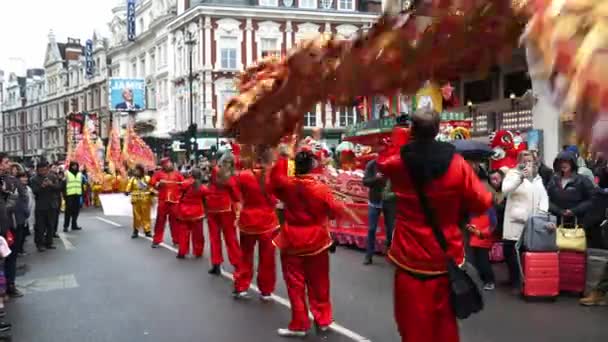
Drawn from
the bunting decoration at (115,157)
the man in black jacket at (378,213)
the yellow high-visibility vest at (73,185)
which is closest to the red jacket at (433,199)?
the man in black jacket at (378,213)

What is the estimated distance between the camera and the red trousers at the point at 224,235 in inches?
345

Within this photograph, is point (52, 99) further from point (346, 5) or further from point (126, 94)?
point (346, 5)

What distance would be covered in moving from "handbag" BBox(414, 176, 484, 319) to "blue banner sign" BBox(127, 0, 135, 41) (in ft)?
182

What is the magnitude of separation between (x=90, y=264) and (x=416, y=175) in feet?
28.0

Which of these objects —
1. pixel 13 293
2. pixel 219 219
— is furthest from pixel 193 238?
pixel 13 293

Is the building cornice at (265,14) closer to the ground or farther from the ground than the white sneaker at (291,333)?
farther from the ground

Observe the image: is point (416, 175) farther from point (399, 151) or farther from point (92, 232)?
point (92, 232)

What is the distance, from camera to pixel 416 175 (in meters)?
3.74

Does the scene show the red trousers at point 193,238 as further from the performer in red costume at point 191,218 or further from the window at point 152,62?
the window at point 152,62

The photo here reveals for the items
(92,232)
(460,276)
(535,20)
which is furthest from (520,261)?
(92,232)

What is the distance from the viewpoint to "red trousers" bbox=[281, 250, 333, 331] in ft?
19.8

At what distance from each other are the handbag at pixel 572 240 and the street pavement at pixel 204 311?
1.85 ft

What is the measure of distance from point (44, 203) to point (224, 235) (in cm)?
595

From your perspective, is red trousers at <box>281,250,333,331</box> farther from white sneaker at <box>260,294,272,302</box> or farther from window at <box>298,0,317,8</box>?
window at <box>298,0,317,8</box>
